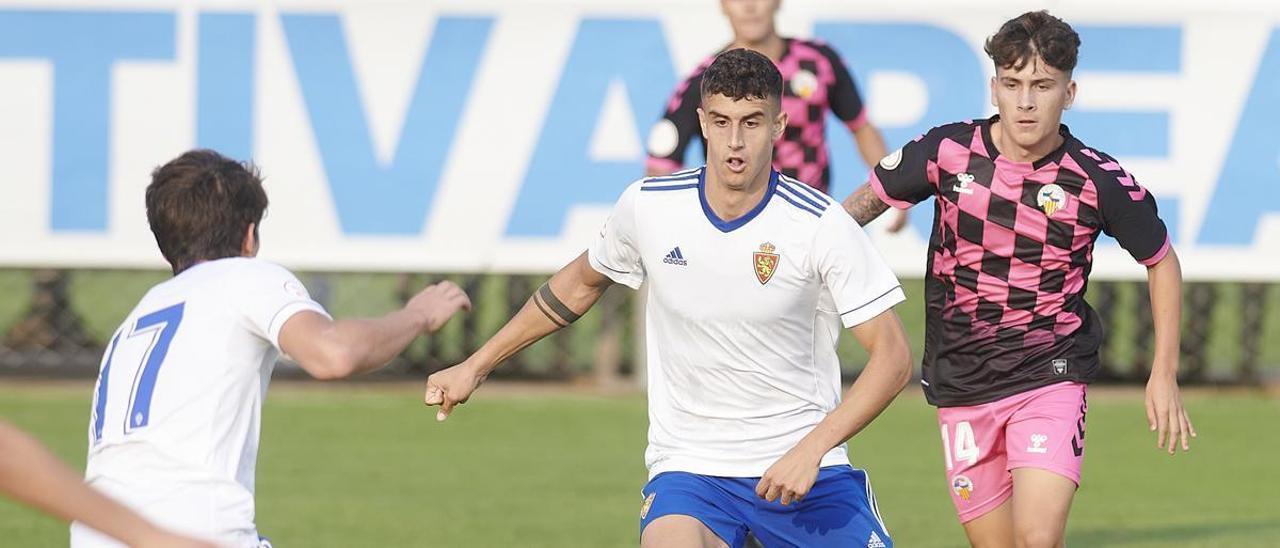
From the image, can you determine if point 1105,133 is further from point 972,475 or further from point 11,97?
point 11,97

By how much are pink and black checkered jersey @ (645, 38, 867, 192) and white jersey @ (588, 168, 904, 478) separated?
244 centimetres

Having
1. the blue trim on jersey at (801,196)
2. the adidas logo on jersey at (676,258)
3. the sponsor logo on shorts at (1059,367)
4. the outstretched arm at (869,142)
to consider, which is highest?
the outstretched arm at (869,142)

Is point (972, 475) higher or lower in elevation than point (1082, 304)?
lower

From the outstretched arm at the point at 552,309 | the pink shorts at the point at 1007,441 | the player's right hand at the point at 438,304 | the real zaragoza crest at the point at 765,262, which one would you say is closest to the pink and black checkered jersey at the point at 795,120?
the pink shorts at the point at 1007,441

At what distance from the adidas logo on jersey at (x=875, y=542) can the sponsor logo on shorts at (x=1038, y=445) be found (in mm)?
756

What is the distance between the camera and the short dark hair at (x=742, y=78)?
5.20 meters

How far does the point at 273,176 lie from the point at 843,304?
7.13m

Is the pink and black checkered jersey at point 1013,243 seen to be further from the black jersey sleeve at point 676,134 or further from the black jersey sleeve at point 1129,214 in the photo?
the black jersey sleeve at point 676,134

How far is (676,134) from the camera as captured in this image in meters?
7.93

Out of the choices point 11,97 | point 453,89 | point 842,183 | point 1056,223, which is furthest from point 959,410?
point 11,97

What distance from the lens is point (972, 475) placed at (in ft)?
19.8

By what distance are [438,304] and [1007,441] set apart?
216 cm

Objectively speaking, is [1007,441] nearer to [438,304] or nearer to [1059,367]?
[1059,367]

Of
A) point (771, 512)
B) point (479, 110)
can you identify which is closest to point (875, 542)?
point (771, 512)
